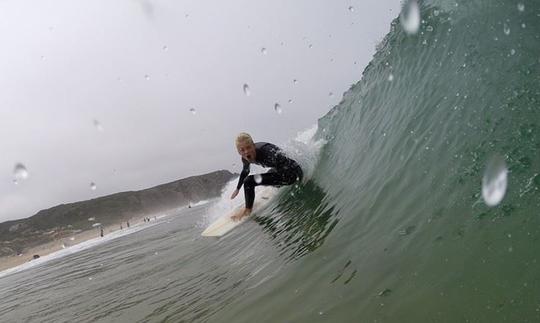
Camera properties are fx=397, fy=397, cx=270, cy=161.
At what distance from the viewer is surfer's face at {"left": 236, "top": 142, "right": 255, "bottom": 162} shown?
8.45 metres

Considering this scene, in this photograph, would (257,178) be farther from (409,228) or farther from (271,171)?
(409,228)

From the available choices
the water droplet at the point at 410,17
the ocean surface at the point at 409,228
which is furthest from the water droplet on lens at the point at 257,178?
the water droplet at the point at 410,17

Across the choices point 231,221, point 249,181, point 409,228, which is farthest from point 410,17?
point 409,228

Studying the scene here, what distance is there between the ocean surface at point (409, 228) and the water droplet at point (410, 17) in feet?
5.76

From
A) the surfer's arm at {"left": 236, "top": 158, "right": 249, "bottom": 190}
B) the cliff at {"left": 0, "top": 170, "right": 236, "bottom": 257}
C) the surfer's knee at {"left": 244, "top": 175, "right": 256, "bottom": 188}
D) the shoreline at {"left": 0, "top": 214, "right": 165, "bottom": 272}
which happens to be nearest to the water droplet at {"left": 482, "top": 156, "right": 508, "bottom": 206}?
the surfer's knee at {"left": 244, "top": 175, "right": 256, "bottom": 188}

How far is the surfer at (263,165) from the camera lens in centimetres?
855

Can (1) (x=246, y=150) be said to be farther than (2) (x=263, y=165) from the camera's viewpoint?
No

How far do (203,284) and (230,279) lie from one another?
443 mm

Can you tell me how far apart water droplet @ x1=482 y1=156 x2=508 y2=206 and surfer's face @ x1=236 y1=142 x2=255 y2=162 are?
17.2ft

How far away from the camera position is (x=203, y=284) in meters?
5.19

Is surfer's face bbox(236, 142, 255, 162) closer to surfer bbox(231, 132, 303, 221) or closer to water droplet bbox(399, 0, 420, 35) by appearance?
surfer bbox(231, 132, 303, 221)

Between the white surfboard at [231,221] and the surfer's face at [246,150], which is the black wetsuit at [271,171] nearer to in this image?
the surfer's face at [246,150]

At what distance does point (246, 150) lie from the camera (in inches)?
334

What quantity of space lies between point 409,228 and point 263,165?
18.4 feet
